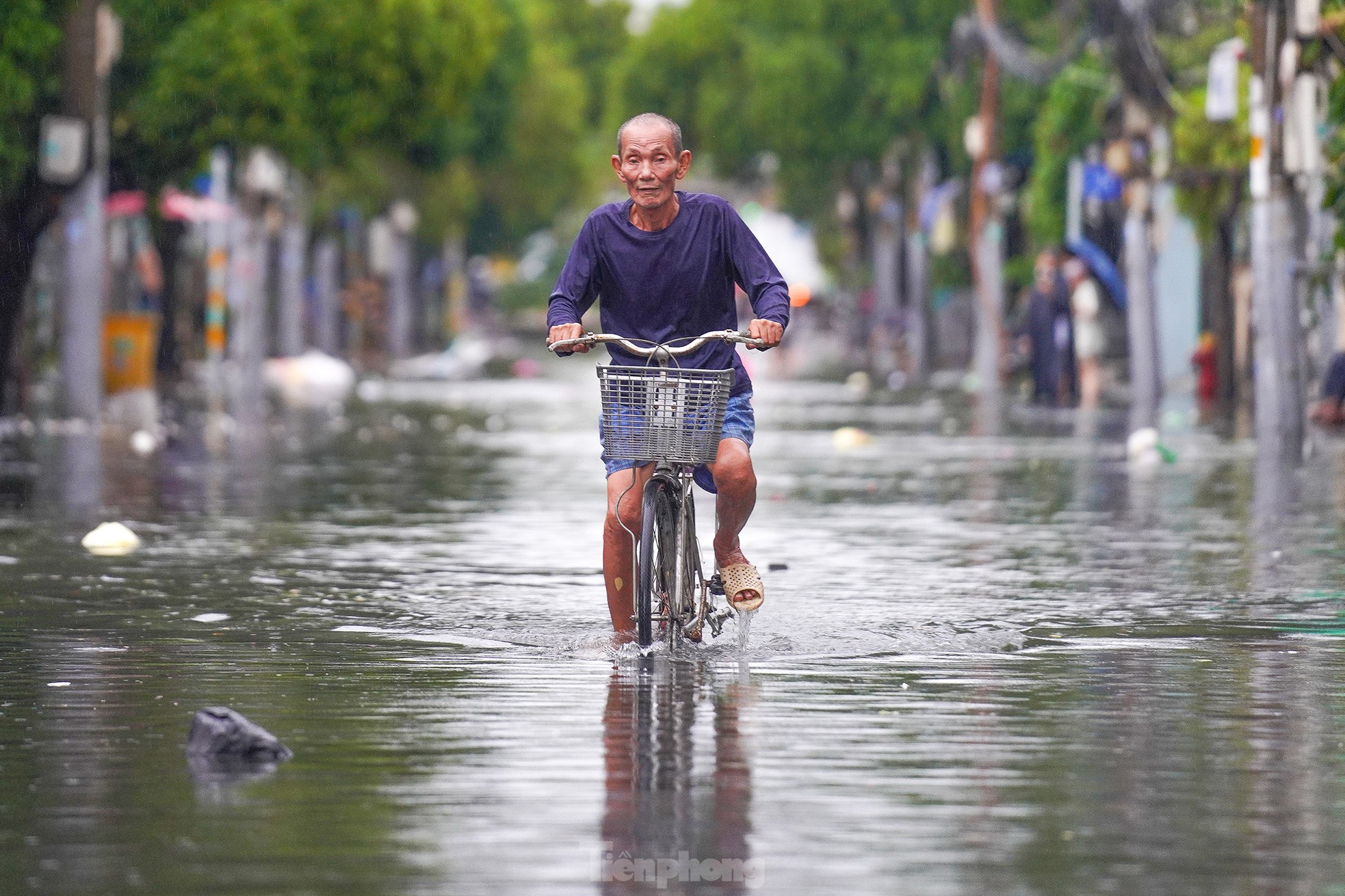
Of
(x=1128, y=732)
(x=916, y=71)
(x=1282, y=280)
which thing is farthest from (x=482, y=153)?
(x=1128, y=732)

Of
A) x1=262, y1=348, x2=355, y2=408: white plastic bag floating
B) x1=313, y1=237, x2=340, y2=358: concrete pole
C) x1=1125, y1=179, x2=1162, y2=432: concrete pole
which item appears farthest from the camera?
x1=313, y1=237, x2=340, y2=358: concrete pole

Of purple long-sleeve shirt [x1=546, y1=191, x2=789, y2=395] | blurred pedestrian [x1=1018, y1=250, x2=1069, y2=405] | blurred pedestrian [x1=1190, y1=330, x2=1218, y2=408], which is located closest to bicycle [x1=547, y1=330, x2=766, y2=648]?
purple long-sleeve shirt [x1=546, y1=191, x2=789, y2=395]

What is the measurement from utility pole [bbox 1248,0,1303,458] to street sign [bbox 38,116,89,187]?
1092 cm

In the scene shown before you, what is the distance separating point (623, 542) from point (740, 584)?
430 millimetres

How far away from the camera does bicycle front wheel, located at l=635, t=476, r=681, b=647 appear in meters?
8.95

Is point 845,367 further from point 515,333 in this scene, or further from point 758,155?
point 515,333

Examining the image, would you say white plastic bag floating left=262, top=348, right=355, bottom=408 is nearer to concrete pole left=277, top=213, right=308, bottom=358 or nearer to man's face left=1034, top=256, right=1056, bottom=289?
concrete pole left=277, top=213, right=308, bottom=358

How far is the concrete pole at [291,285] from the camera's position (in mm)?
53969

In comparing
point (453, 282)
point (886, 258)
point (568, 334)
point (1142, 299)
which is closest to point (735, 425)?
point (568, 334)

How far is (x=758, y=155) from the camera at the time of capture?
74.1 metres

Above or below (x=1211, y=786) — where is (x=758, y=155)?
above

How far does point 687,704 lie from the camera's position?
8.09 metres

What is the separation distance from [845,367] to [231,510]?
42567 mm

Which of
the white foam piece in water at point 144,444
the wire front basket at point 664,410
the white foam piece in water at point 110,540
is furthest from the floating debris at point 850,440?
the wire front basket at point 664,410
